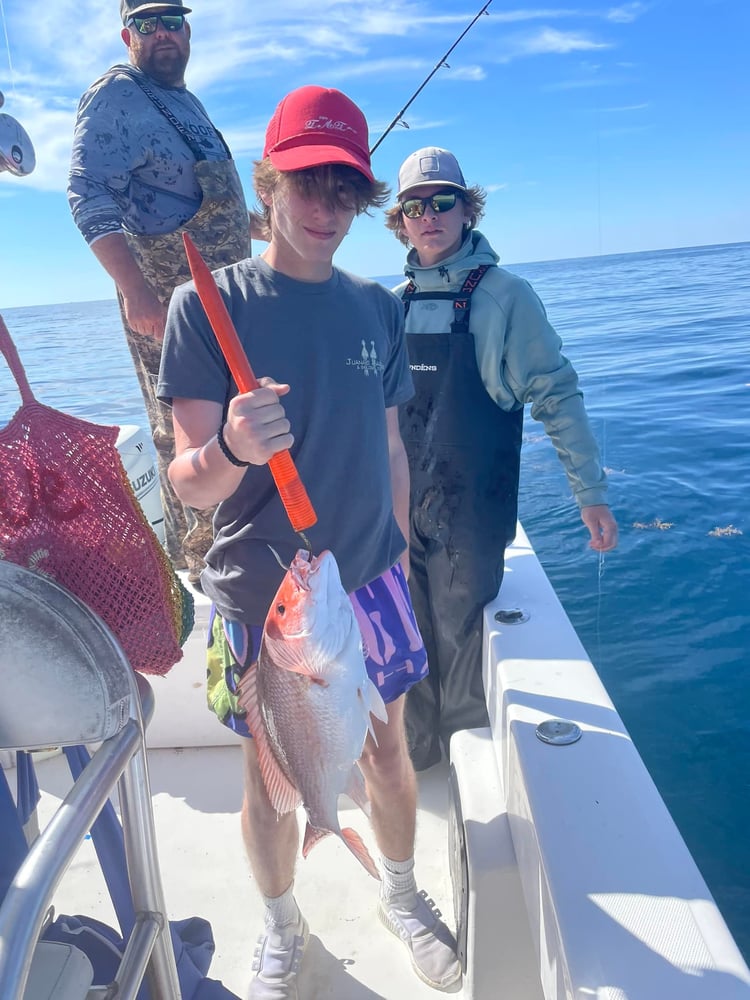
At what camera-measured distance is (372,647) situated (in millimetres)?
1905

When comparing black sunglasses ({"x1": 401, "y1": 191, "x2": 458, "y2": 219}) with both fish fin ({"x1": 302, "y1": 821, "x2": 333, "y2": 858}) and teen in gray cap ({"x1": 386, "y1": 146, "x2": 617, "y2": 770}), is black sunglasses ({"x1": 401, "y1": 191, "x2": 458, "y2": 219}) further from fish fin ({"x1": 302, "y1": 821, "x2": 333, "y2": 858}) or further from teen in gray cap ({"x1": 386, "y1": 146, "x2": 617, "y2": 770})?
fish fin ({"x1": 302, "y1": 821, "x2": 333, "y2": 858})

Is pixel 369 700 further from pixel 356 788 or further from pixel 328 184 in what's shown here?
pixel 328 184

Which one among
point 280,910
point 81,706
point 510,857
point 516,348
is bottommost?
point 280,910

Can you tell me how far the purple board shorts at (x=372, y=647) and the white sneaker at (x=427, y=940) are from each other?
0.69 metres

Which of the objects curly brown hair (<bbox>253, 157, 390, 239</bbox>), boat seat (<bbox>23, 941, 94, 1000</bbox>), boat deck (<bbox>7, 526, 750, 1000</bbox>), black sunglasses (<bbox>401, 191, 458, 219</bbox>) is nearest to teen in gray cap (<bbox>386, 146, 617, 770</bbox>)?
black sunglasses (<bbox>401, 191, 458, 219</bbox>)

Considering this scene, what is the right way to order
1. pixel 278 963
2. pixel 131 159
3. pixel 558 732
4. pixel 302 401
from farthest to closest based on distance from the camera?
1. pixel 131 159
2. pixel 278 963
3. pixel 558 732
4. pixel 302 401

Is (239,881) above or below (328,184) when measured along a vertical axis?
below

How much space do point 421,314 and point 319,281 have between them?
906 mm

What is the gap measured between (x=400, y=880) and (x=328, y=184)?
6.19 feet

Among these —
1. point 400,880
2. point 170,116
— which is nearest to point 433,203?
point 170,116

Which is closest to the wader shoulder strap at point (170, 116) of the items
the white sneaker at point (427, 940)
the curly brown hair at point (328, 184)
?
the curly brown hair at point (328, 184)

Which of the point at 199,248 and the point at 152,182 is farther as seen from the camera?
the point at 199,248

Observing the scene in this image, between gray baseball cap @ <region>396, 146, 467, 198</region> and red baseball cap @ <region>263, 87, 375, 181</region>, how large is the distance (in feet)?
3.18

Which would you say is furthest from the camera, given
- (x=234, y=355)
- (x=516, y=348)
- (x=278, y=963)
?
(x=516, y=348)
